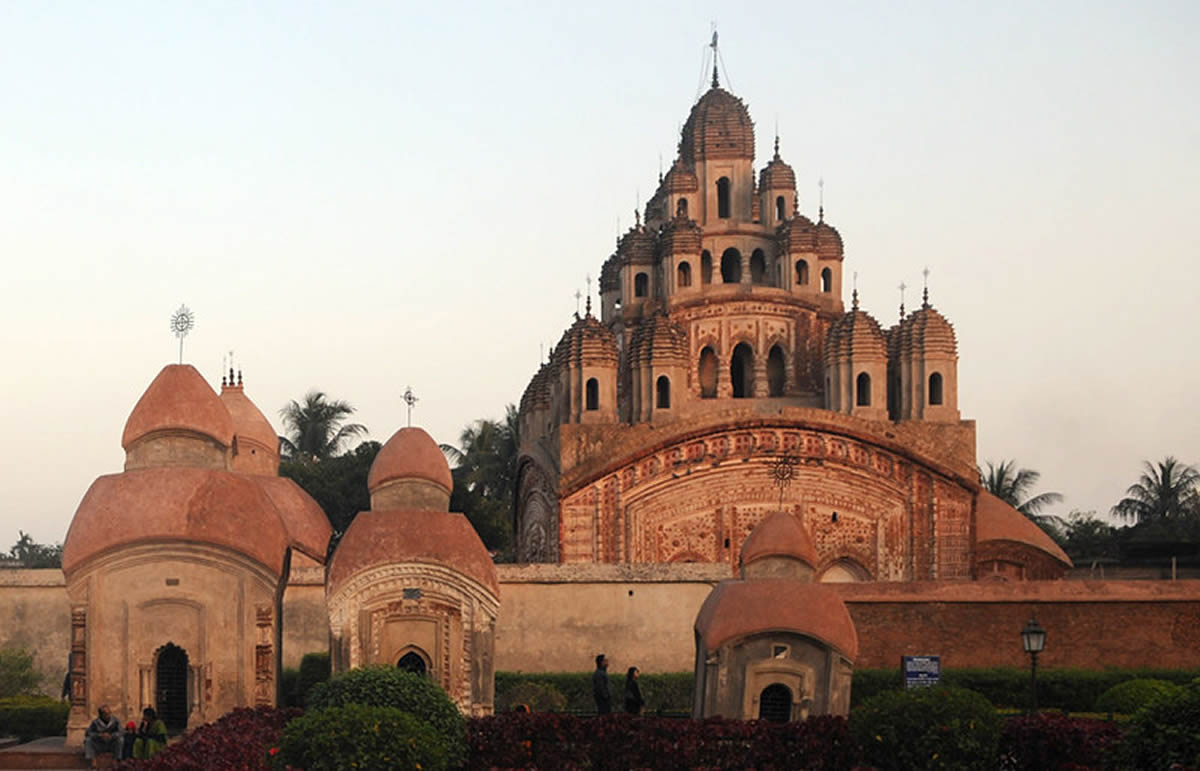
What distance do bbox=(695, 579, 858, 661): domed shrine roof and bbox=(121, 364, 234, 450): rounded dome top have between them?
774 centimetres

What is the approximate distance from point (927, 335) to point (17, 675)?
779 inches

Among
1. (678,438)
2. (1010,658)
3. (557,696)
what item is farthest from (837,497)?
(557,696)

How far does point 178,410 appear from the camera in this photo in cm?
2258

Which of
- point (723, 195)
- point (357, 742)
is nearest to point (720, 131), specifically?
point (723, 195)

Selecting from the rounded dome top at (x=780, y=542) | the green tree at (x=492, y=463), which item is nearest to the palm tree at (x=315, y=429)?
the green tree at (x=492, y=463)

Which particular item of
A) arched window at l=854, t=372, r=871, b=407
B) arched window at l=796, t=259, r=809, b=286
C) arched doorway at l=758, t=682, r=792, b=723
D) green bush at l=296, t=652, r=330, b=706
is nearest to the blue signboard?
arched doorway at l=758, t=682, r=792, b=723

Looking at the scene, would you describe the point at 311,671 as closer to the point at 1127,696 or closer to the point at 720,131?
the point at 1127,696

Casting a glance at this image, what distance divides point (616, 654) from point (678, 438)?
689cm

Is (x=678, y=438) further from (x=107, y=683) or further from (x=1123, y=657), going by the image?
(x=107, y=683)

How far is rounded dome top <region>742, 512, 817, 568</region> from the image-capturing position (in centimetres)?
2014

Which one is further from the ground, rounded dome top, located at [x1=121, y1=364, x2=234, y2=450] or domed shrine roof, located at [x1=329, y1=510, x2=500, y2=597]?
rounded dome top, located at [x1=121, y1=364, x2=234, y2=450]

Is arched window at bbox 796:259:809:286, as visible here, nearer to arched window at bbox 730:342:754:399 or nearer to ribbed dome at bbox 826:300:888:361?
arched window at bbox 730:342:754:399

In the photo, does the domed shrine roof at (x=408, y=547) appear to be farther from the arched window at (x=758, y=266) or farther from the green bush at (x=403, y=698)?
the arched window at (x=758, y=266)

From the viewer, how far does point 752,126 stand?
132 feet
